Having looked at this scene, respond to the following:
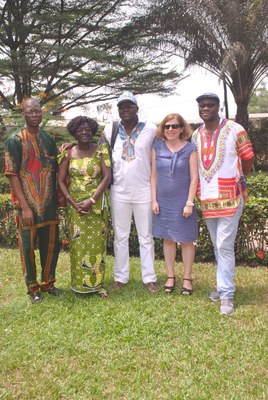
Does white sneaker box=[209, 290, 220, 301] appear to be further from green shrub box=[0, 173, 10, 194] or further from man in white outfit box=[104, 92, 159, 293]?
green shrub box=[0, 173, 10, 194]

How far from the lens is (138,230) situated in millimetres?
4148

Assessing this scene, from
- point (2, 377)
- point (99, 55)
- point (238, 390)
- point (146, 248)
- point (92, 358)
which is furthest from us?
point (99, 55)

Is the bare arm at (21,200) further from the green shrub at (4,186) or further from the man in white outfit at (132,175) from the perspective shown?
the green shrub at (4,186)

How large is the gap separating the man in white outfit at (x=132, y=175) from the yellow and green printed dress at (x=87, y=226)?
0.44 feet

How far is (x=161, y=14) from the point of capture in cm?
1256

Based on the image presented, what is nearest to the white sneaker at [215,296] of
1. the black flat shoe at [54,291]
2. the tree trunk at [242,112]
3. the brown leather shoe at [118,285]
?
the brown leather shoe at [118,285]

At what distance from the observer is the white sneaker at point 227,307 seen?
11.7 ft

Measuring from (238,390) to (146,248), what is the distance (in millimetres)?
1809

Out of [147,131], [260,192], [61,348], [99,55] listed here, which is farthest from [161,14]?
[61,348]

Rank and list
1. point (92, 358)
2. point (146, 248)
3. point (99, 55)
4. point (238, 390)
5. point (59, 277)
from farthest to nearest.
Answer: point (99, 55)
point (59, 277)
point (146, 248)
point (92, 358)
point (238, 390)

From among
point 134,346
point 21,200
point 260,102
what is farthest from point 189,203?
point 260,102

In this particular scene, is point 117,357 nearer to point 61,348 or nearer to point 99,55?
point 61,348

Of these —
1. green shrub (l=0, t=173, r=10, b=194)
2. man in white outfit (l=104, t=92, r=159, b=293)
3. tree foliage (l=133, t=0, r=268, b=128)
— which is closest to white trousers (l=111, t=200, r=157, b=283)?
man in white outfit (l=104, t=92, r=159, b=293)

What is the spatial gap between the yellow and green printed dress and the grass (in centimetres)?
21
